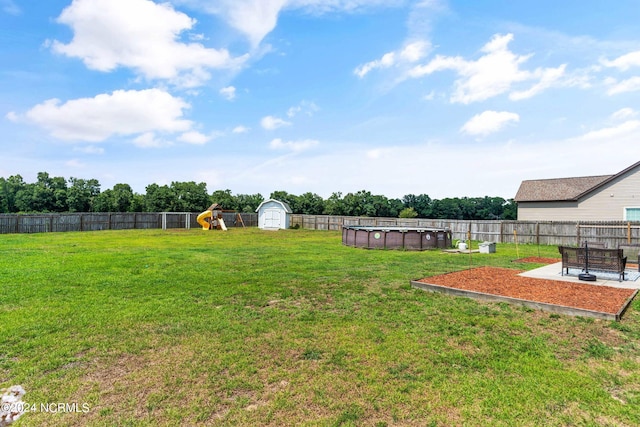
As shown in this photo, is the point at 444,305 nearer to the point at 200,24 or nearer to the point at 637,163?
the point at 200,24

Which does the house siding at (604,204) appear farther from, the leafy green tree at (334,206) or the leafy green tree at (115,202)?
the leafy green tree at (115,202)

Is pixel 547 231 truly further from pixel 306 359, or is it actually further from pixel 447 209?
pixel 447 209

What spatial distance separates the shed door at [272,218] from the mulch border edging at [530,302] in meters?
27.8

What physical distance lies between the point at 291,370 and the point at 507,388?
2118 millimetres

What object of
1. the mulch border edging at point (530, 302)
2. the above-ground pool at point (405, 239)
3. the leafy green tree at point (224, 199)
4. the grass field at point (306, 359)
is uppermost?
the leafy green tree at point (224, 199)

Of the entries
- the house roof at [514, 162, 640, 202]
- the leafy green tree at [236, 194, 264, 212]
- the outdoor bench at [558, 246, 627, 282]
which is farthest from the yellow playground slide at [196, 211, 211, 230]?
the leafy green tree at [236, 194, 264, 212]

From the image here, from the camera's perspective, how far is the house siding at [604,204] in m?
20.2

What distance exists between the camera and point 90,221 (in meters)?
28.2

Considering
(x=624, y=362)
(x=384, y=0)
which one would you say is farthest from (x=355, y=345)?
(x=384, y=0)

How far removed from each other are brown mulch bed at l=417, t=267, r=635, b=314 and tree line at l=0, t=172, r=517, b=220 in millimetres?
53093

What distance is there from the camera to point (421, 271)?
376 inches

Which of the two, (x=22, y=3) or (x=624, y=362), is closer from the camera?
(x=624, y=362)

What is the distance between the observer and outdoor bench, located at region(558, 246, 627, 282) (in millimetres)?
7719

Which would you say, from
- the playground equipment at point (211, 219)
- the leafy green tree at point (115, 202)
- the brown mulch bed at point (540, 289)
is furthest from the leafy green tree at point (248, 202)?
the brown mulch bed at point (540, 289)
